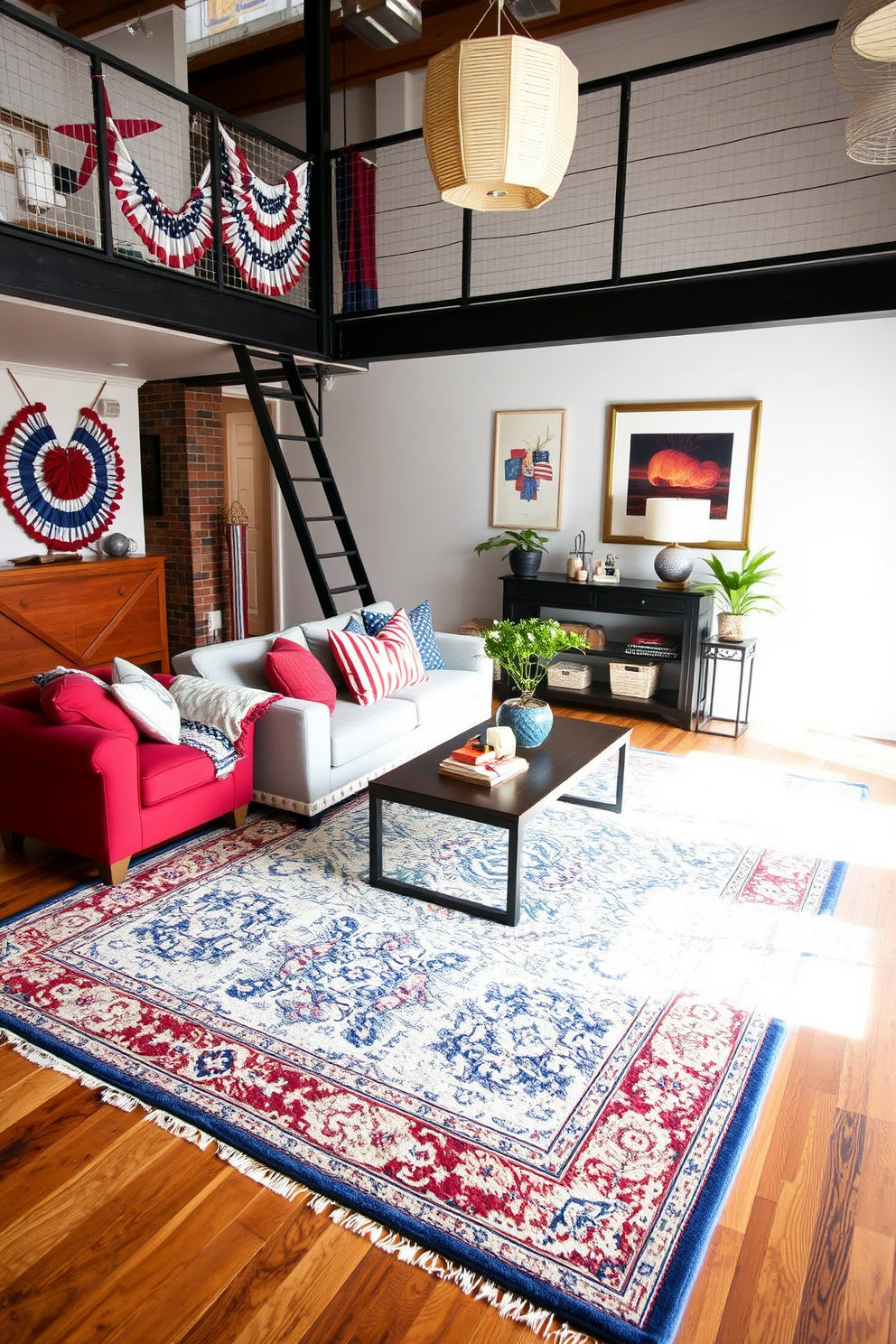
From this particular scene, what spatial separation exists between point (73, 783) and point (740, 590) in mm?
4067

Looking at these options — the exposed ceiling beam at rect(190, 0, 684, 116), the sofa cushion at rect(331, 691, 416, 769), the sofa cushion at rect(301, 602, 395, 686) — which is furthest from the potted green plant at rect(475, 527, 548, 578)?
the exposed ceiling beam at rect(190, 0, 684, 116)

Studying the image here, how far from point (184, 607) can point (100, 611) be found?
2.98ft

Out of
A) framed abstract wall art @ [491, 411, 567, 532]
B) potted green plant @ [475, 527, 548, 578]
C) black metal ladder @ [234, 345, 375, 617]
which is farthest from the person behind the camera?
framed abstract wall art @ [491, 411, 567, 532]

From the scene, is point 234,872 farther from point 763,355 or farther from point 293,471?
point 293,471

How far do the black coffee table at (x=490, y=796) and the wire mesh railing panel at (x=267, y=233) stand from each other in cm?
261

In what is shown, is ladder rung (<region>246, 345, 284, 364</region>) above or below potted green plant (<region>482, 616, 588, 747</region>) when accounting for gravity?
above

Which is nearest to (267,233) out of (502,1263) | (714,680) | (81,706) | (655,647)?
(81,706)

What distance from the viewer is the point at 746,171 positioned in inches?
211

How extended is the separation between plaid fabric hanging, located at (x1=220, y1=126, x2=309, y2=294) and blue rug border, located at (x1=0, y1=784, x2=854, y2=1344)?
359cm

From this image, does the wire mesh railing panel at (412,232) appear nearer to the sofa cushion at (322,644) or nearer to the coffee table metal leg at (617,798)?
the sofa cushion at (322,644)

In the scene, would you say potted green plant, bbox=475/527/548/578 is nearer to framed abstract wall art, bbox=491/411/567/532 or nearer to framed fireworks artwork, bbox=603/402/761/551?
framed abstract wall art, bbox=491/411/567/532

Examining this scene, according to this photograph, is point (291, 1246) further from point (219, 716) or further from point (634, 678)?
point (634, 678)

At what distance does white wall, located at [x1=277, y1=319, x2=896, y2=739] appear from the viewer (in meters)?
5.26

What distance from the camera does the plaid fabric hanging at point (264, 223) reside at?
4.18m
